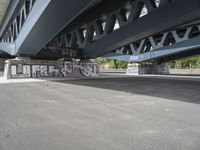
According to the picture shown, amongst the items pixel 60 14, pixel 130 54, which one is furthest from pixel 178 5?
pixel 130 54

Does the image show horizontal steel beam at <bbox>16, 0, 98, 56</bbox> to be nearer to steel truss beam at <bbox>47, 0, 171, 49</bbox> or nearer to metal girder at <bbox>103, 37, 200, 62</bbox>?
steel truss beam at <bbox>47, 0, 171, 49</bbox>

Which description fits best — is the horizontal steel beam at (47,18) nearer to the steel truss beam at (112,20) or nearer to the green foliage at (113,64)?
the steel truss beam at (112,20)

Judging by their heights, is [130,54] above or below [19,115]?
above

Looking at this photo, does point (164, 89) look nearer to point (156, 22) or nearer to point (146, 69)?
point (156, 22)

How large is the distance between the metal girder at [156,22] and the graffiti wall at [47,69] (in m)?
8.29

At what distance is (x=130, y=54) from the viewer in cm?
4594

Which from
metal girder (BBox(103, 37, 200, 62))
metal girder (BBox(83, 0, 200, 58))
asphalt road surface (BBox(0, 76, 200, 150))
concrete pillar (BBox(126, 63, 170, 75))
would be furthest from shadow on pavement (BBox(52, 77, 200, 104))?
concrete pillar (BBox(126, 63, 170, 75))

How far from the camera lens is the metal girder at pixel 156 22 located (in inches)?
626

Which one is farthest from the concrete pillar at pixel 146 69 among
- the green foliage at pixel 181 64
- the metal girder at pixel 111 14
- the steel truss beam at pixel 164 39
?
the metal girder at pixel 111 14

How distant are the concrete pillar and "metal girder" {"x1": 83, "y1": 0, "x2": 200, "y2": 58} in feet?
67.2

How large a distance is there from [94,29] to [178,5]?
37.5 ft

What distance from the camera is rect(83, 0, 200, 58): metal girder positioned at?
15889 millimetres

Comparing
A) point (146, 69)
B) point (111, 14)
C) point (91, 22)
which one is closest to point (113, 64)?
point (146, 69)

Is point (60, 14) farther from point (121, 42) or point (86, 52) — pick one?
point (86, 52)
